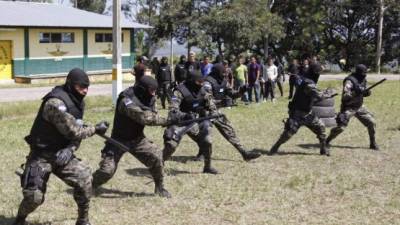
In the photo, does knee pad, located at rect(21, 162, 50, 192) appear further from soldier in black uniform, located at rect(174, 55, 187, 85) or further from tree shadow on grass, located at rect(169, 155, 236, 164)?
soldier in black uniform, located at rect(174, 55, 187, 85)

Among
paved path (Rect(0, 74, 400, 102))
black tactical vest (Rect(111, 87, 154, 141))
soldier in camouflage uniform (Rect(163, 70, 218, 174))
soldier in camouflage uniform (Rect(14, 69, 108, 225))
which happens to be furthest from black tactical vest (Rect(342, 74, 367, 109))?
paved path (Rect(0, 74, 400, 102))

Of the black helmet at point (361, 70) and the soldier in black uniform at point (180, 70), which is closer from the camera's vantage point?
the black helmet at point (361, 70)

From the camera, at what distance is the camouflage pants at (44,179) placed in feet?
19.3

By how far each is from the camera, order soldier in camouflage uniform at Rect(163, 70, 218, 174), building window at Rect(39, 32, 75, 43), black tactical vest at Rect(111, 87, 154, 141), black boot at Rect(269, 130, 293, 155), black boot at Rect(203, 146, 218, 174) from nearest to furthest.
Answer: black tactical vest at Rect(111, 87, 154, 141)
soldier in camouflage uniform at Rect(163, 70, 218, 174)
black boot at Rect(203, 146, 218, 174)
black boot at Rect(269, 130, 293, 155)
building window at Rect(39, 32, 75, 43)

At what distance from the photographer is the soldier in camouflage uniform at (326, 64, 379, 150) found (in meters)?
11.0

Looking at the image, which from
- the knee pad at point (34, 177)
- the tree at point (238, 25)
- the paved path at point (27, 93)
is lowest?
the paved path at point (27, 93)

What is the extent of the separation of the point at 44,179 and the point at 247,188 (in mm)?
3318

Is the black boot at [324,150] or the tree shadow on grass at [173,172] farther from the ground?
the black boot at [324,150]

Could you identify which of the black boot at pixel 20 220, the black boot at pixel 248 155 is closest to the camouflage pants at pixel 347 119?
the black boot at pixel 248 155

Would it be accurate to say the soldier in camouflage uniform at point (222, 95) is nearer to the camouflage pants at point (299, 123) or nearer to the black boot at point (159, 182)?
the camouflage pants at point (299, 123)

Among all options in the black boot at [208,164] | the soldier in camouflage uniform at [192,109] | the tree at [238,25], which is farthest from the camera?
the tree at [238,25]

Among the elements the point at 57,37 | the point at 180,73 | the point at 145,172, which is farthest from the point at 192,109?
the point at 57,37

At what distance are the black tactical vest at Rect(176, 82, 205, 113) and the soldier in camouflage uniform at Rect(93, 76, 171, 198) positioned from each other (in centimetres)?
137

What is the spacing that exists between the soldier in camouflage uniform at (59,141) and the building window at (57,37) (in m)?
28.2
